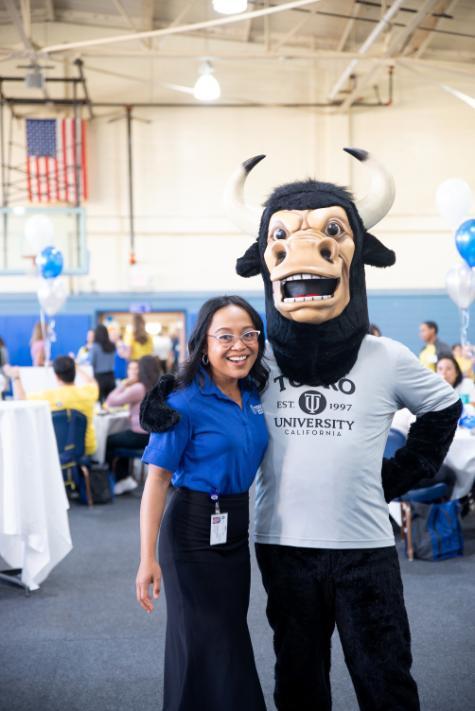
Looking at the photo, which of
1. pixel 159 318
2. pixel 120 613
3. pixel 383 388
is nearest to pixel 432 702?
pixel 383 388

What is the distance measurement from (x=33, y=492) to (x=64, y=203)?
868 cm

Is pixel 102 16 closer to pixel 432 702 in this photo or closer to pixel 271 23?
pixel 271 23

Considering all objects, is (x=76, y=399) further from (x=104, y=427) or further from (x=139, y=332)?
(x=139, y=332)

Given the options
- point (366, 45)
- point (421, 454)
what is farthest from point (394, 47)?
point (421, 454)

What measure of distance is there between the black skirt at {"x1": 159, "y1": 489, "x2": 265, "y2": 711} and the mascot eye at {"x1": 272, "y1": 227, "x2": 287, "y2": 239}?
2.29 feet

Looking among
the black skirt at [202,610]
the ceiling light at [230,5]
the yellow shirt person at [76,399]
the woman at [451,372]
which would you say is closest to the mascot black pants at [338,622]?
the black skirt at [202,610]

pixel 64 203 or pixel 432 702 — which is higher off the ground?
pixel 64 203

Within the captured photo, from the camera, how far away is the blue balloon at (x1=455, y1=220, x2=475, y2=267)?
5.79 m

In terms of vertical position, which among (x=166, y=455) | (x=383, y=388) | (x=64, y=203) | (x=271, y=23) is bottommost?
(x=166, y=455)

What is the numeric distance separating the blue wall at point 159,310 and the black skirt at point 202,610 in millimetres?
9585

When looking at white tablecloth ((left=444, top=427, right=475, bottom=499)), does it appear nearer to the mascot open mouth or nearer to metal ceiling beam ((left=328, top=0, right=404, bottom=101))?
the mascot open mouth

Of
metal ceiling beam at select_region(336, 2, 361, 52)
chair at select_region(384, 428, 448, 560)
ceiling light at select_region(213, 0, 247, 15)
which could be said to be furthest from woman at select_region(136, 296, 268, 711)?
metal ceiling beam at select_region(336, 2, 361, 52)

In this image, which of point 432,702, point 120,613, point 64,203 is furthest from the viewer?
point 64,203

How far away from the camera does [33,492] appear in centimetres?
364
